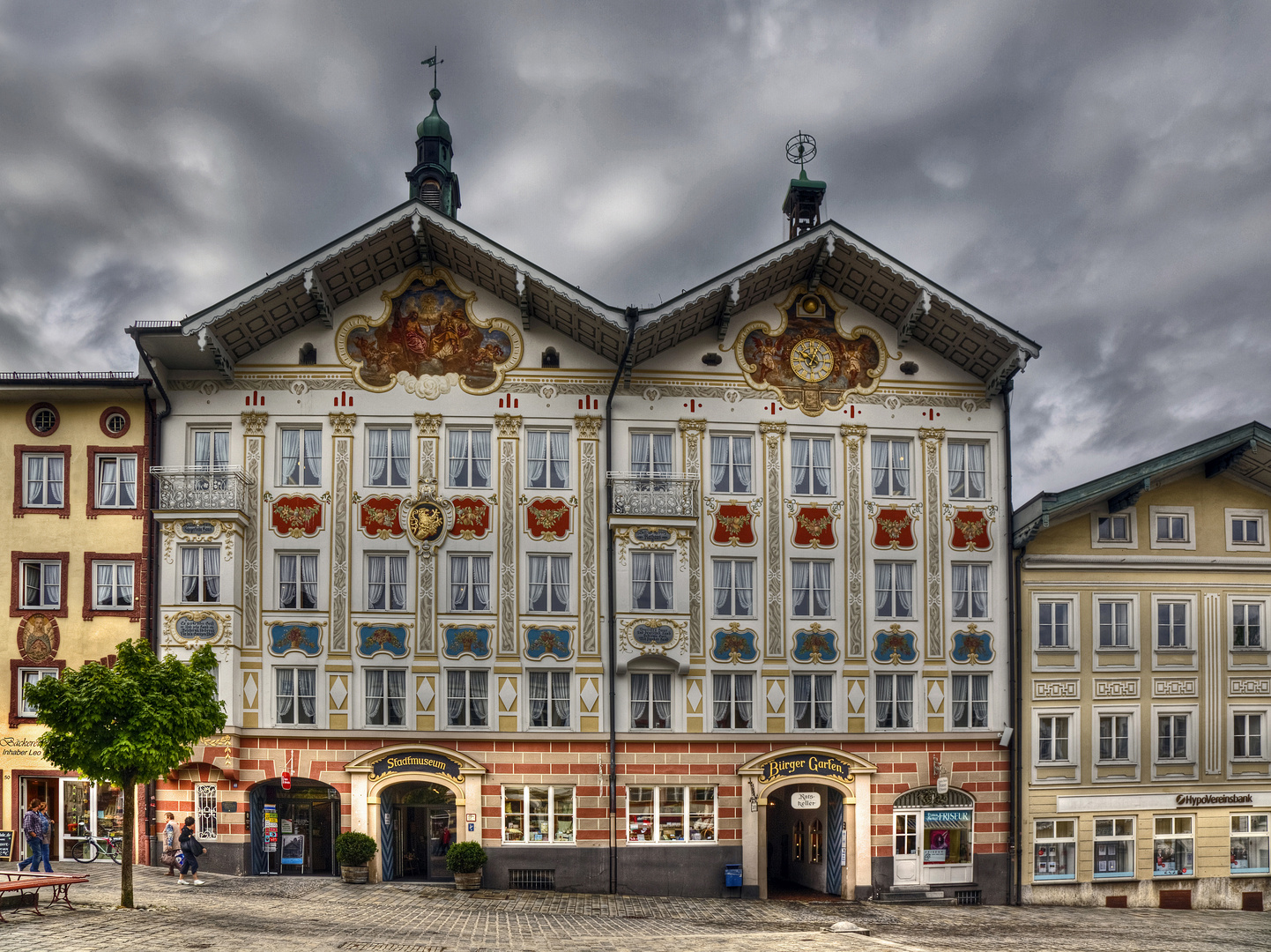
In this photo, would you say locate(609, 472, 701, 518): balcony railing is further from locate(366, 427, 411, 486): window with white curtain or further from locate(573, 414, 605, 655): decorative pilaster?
locate(366, 427, 411, 486): window with white curtain

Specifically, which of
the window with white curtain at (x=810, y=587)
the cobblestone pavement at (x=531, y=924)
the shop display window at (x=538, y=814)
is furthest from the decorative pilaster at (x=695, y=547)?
the cobblestone pavement at (x=531, y=924)

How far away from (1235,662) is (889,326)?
15516mm

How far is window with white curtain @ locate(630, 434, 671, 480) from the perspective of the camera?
112ft

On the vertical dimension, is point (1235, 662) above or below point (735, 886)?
above

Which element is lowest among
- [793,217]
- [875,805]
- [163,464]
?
[875,805]

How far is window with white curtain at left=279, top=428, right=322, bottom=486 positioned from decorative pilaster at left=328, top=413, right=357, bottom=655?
19.7 inches

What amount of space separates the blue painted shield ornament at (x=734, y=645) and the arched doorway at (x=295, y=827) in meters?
12.2

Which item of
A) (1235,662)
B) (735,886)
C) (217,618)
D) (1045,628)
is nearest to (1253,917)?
(1235,662)

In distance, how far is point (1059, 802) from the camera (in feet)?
111

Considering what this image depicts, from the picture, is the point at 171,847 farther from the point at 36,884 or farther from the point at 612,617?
the point at 612,617

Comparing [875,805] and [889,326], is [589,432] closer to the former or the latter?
[889,326]

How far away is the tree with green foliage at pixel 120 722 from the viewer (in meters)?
23.9

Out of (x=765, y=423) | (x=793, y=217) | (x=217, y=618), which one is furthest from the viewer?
(x=793, y=217)

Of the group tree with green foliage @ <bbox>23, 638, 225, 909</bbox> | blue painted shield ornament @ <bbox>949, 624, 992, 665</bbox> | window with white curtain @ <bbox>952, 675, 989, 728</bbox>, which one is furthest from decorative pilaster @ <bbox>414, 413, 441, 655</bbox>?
window with white curtain @ <bbox>952, 675, 989, 728</bbox>
